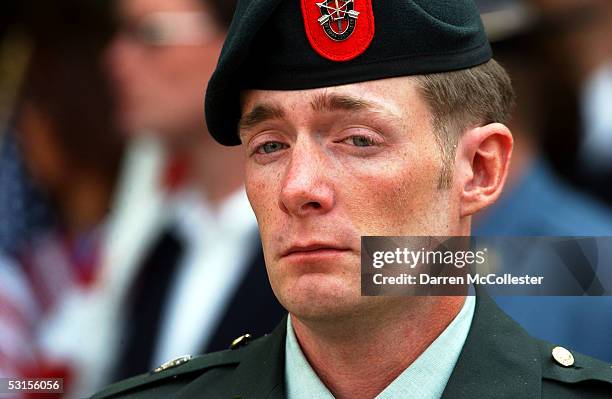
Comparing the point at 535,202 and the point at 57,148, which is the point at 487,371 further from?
the point at 57,148

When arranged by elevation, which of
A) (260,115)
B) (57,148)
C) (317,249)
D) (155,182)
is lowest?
(317,249)

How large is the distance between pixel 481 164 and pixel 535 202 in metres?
1.63

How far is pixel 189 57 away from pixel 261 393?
256 cm

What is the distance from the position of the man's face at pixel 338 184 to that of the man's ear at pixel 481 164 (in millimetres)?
64

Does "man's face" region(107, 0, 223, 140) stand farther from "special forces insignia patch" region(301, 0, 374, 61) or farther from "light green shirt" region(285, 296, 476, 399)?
"light green shirt" region(285, 296, 476, 399)

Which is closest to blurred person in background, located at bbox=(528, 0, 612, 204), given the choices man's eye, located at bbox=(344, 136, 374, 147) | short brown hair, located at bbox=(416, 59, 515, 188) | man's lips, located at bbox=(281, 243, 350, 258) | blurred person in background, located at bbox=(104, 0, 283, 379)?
blurred person in background, located at bbox=(104, 0, 283, 379)

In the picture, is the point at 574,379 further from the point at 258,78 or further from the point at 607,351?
the point at 607,351

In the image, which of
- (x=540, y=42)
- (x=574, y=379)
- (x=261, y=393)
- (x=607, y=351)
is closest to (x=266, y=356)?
(x=261, y=393)

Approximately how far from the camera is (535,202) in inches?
197

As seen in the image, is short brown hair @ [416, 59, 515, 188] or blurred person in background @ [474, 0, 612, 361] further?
blurred person in background @ [474, 0, 612, 361]

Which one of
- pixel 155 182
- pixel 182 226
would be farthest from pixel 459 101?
pixel 155 182

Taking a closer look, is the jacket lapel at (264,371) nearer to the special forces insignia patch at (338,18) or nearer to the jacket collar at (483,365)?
the jacket collar at (483,365)

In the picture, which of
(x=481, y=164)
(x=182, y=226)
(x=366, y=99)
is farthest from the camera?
(x=182, y=226)

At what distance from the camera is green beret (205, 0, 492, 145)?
326 centimetres
